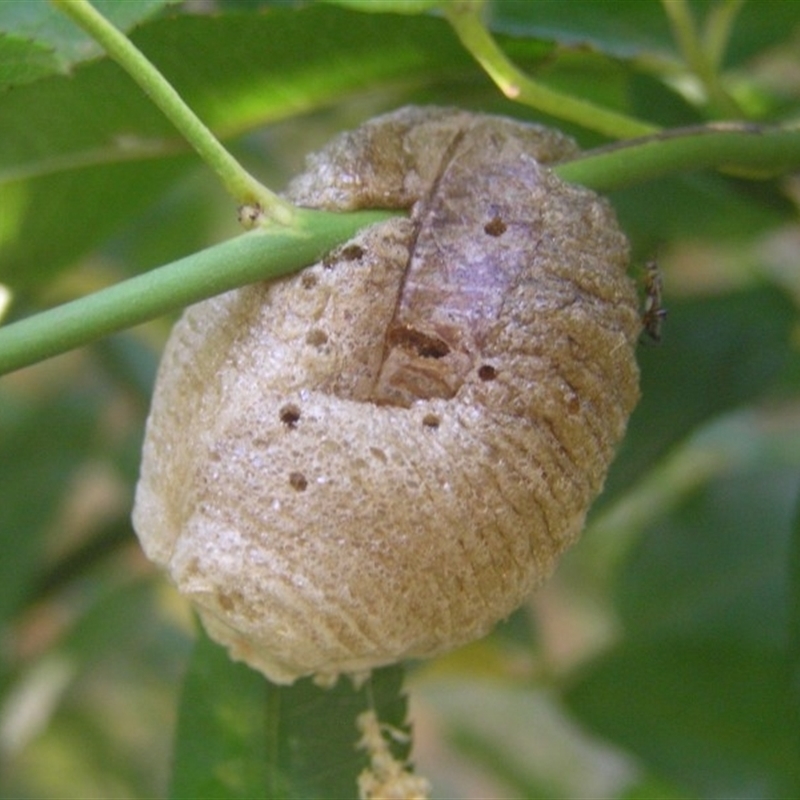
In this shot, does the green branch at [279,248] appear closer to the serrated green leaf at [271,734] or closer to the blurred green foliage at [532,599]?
the blurred green foliage at [532,599]

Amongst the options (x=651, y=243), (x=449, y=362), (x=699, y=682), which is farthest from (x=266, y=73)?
(x=699, y=682)

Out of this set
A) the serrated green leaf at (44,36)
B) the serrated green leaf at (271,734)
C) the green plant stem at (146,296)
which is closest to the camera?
the green plant stem at (146,296)

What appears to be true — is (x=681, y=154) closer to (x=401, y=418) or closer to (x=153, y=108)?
(x=401, y=418)

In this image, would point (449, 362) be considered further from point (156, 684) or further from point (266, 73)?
point (156, 684)

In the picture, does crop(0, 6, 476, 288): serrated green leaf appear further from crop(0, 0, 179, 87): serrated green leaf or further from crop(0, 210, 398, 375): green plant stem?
crop(0, 210, 398, 375): green plant stem

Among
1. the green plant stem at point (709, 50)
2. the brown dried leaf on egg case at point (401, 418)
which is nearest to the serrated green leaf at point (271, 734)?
the brown dried leaf on egg case at point (401, 418)

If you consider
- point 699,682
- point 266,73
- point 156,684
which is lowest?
point 156,684

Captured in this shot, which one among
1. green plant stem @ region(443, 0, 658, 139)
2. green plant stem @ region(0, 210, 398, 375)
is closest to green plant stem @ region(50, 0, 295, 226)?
green plant stem @ region(0, 210, 398, 375)
